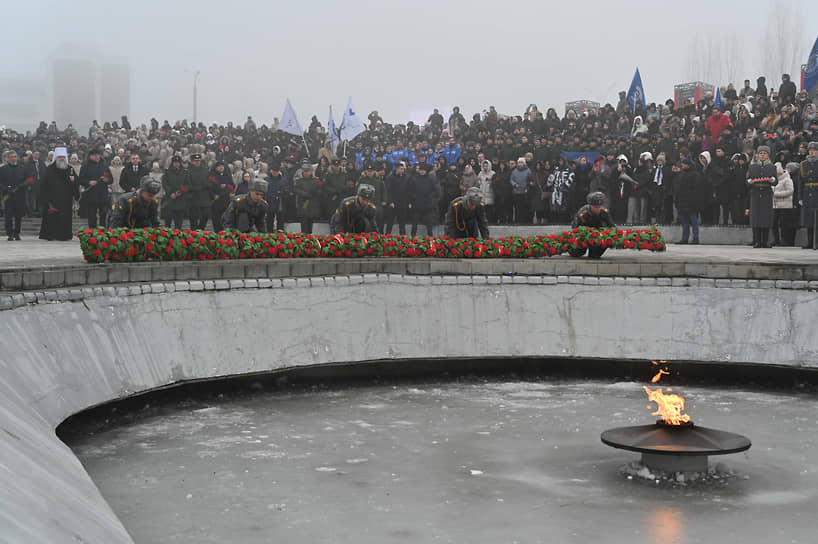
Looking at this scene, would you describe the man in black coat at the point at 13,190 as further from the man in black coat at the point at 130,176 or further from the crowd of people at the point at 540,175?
the man in black coat at the point at 130,176

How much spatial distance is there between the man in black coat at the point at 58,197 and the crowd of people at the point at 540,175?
0.14 ft

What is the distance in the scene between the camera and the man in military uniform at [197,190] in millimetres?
22359

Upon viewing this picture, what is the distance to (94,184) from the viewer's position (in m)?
22.4

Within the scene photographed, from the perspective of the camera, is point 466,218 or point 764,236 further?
point 764,236

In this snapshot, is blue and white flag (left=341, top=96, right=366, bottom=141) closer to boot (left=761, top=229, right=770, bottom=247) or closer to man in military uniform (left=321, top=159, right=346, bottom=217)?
man in military uniform (left=321, top=159, right=346, bottom=217)

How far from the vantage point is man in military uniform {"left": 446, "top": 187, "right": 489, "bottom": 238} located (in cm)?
1464

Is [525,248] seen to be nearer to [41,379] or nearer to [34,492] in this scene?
[41,379]

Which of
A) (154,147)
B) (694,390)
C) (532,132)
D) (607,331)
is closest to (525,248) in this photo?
(607,331)

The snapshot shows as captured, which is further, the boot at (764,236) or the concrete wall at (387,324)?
the boot at (764,236)

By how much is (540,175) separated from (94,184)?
34.4 feet

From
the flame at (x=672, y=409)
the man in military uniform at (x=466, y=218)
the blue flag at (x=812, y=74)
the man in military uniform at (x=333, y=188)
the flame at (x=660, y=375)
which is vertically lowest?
the flame at (x=660, y=375)

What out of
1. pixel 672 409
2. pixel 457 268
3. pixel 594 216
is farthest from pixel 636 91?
pixel 672 409

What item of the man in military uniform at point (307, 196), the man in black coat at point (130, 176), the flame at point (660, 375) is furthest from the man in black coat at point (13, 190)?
the flame at point (660, 375)

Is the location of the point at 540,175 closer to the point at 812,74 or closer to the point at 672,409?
the point at 812,74
